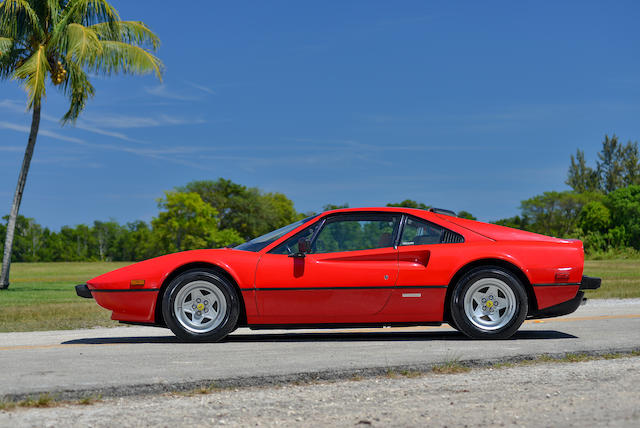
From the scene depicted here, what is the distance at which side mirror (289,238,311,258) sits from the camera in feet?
21.5

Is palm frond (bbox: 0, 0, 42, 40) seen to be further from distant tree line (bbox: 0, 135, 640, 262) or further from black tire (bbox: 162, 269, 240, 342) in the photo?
distant tree line (bbox: 0, 135, 640, 262)

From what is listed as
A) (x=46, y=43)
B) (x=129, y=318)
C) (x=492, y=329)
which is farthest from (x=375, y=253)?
(x=46, y=43)

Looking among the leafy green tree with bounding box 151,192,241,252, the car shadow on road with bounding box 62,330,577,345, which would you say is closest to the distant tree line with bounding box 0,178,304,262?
the leafy green tree with bounding box 151,192,241,252

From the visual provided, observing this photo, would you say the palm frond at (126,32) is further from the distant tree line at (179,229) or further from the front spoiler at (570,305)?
the distant tree line at (179,229)

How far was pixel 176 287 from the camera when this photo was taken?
6609mm

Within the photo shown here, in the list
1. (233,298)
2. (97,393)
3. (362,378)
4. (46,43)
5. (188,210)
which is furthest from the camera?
(188,210)

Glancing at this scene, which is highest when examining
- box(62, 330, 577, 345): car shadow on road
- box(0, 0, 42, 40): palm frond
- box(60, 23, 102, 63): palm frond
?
box(0, 0, 42, 40): palm frond

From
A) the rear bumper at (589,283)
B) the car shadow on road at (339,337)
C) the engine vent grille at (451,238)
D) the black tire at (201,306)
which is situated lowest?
the car shadow on road at (339,337)

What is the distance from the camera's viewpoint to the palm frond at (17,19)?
23.5 m

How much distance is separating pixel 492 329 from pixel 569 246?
117 centimetres

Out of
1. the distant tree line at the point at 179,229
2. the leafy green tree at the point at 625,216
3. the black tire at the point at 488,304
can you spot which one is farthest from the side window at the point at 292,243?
the leafy green tree at the point at 625,216

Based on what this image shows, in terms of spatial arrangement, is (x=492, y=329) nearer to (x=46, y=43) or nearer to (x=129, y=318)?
(x=129, y=318)

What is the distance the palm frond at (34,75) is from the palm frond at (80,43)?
92cm

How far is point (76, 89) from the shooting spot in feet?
82.6
